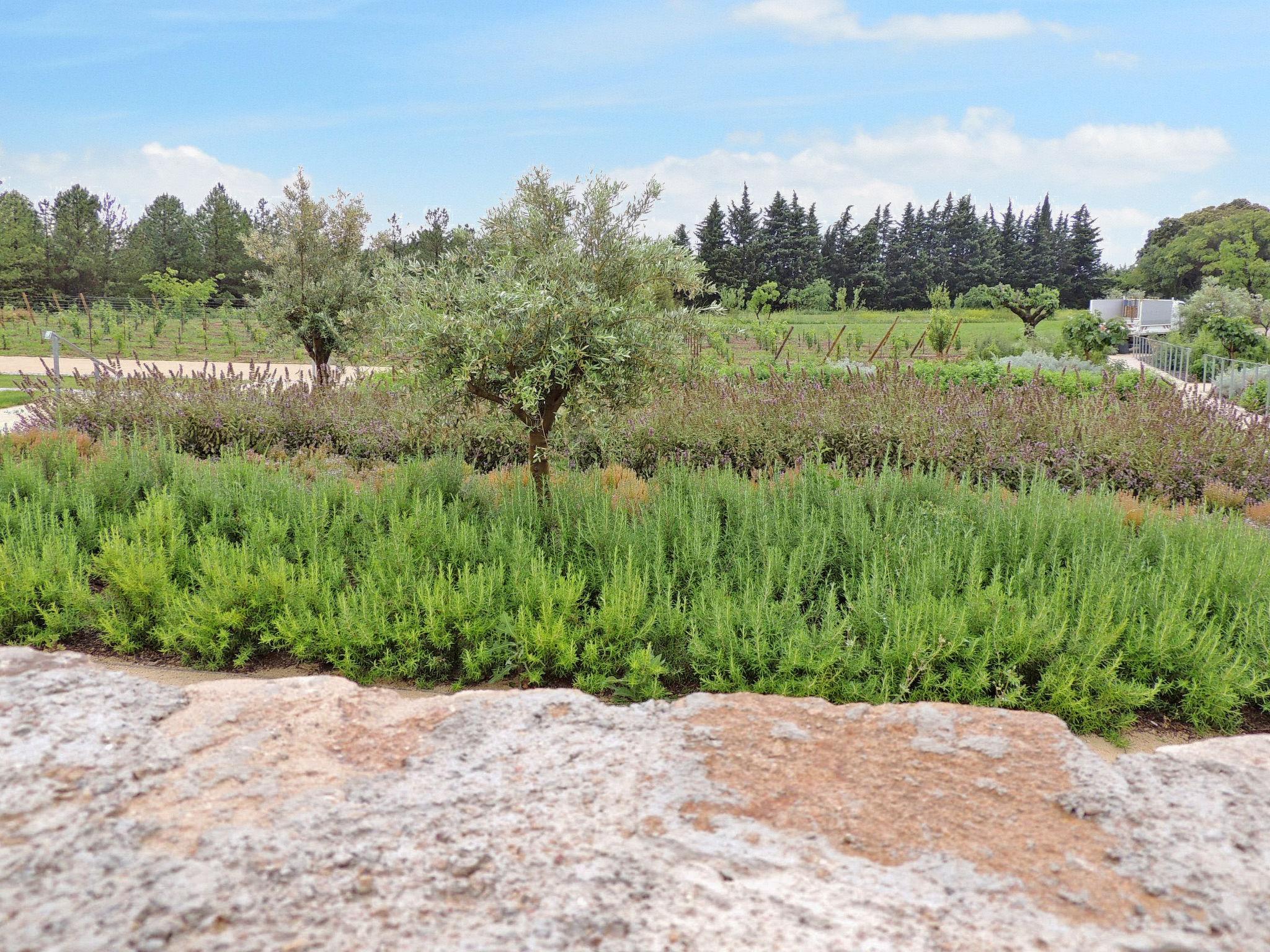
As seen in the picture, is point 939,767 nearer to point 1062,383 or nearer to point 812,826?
point 812,826

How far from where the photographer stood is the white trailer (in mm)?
A: 39844

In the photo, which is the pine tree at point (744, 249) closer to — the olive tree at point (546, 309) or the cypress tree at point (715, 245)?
the cypress tree at point (715, 245)

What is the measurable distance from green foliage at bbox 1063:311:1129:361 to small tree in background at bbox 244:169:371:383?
1764 cm

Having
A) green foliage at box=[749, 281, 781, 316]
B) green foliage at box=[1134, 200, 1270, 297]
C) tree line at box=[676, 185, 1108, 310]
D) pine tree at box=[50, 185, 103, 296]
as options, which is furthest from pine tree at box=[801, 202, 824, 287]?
pine tree at box=[50, 185, 103, 296]

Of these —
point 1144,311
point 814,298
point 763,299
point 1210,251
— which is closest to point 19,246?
point 763,299

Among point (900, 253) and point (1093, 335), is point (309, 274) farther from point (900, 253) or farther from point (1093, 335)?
point (900, 253)

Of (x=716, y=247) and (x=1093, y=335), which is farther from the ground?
(x=716, y=247)

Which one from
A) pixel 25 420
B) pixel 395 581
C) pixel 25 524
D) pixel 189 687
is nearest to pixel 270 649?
pixel 395 581

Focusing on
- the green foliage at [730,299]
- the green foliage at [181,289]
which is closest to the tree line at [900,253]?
the green foliage at [730,299]

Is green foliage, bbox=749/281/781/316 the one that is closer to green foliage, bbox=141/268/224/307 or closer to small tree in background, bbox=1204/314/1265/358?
small tree in background, bbox=1204/314/1265/358

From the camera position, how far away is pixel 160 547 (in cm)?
442

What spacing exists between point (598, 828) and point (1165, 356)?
26.7m

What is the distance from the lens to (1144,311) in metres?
41.3

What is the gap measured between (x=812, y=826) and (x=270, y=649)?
3.08m
